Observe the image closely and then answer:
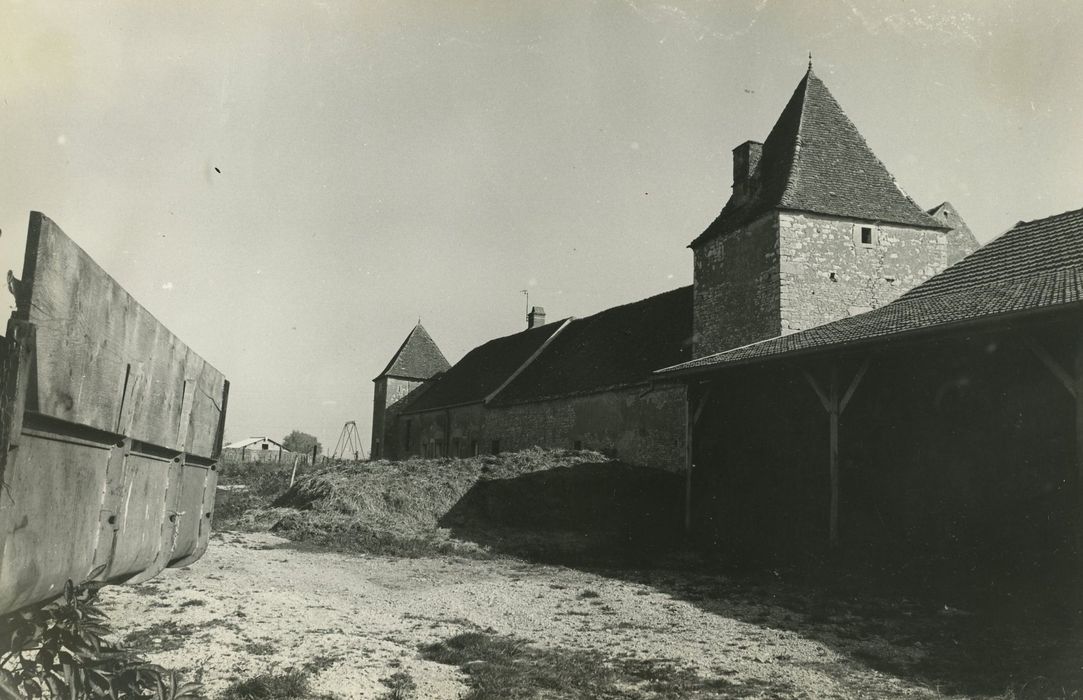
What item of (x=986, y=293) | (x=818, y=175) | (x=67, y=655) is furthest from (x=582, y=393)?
(x=67, y=655)

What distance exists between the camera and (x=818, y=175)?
1877 cm

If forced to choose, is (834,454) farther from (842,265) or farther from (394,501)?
(394,501)

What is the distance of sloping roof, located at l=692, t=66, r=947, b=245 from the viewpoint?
59.6 ft

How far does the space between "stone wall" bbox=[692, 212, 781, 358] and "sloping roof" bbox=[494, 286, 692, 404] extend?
1.32m

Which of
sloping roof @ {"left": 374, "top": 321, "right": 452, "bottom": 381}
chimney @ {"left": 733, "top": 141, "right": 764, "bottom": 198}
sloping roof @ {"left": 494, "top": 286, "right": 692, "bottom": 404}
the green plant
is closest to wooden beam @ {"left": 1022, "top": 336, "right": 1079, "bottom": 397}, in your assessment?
the green plant

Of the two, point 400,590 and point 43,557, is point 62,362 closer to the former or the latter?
point 43,557

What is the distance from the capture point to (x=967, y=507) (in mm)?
11453

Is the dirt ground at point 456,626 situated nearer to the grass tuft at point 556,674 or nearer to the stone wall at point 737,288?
the grass tuft at point 556,674

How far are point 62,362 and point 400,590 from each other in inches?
312

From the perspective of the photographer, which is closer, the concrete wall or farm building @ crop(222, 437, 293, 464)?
the concrete wall

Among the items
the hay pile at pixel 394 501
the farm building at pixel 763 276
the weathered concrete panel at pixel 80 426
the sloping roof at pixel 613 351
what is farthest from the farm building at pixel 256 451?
the weathered concrete panel at pixel 80 426

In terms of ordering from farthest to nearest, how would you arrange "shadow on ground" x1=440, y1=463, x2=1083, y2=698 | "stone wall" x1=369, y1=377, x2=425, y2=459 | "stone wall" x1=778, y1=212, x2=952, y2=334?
"stone wall" x1=369, y1=377, x2=425, y2=459 < "stone wall" x1=778, y1=212, x2=952, y2=334 < "shadow on ground" x1=440, y1=463, x2=1083, y2=698

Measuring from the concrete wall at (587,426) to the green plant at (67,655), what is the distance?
16961 millimetres

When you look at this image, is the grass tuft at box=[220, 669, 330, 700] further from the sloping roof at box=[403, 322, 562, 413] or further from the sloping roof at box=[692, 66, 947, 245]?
the sloping roof at box=[403, 322, 562, 413]
